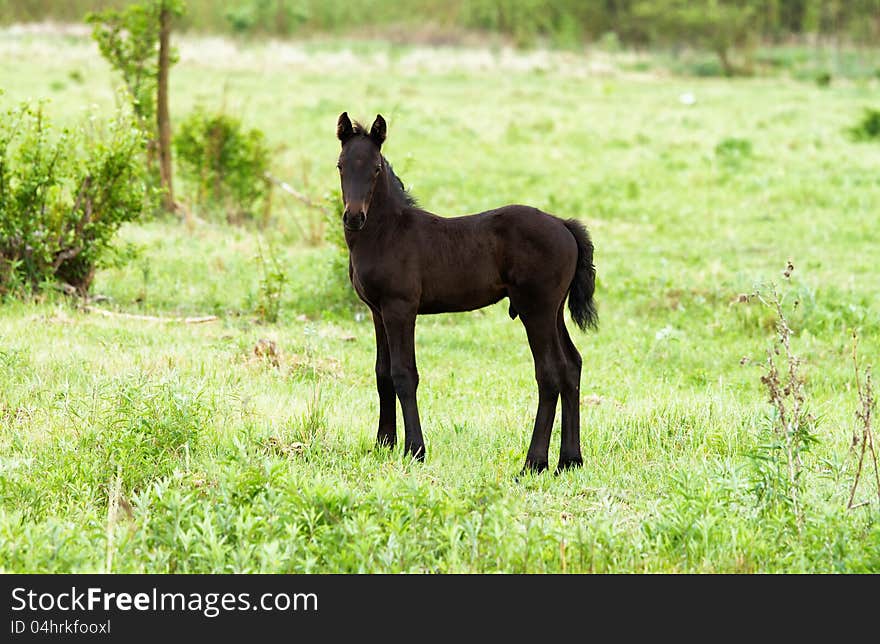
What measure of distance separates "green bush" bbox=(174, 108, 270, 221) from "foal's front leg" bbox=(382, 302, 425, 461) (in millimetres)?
11309

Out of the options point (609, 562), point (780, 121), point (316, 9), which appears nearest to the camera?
point (609, 562)

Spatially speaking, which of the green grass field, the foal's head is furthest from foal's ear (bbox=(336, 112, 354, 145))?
the green grass field

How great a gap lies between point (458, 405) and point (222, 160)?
1017 centimetres

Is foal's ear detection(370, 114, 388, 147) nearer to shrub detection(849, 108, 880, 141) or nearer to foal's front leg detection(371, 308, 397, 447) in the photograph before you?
foal's front leg detection(371, 308, 397, 447)

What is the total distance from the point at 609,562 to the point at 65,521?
120 inches

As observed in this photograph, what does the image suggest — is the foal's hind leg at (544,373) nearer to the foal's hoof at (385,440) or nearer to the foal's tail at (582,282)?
the foal's tail at (582,282)

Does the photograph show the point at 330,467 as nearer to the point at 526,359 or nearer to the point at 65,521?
the point at 65,521

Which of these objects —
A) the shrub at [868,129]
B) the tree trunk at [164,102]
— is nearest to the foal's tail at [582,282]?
the tree trunk at [164,102]

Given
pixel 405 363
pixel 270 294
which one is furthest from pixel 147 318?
pixel 405 363

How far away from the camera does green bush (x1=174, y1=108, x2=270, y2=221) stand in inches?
699

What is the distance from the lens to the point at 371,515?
596cm

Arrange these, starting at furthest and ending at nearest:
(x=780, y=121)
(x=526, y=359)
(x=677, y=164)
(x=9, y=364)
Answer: (x=780, y=121) → (x=677, y=164) → (x=526, y=359) → (x=9, y=364)
